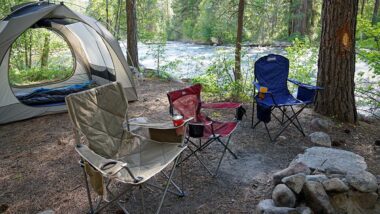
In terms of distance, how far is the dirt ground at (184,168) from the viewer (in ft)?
7.77

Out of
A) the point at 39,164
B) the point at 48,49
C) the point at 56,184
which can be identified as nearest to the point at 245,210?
the point at 56,184

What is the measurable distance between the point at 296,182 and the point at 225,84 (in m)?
3.27

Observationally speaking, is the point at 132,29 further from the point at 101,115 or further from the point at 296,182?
the point at 296,182

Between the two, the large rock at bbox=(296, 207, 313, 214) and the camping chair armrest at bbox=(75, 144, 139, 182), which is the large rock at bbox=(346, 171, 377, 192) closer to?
the large rock at bbox=(296, 207, 313, 214)

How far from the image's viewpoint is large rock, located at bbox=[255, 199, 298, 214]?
2023 millimetres

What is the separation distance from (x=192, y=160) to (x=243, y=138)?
736 millimetres

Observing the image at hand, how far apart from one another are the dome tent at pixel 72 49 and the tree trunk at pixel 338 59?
2.68 meters

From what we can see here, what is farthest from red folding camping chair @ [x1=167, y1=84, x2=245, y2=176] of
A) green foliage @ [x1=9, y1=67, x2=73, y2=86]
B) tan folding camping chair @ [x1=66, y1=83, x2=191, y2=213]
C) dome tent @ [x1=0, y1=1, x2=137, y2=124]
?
green foliage @ [x1=9, y1=67, x2=73, y2=86]

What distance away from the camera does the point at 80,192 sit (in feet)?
8.30

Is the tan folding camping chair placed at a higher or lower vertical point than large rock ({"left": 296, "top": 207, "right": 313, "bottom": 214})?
higher

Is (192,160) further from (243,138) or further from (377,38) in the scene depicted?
(377,38)

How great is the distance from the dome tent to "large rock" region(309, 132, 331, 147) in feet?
8.79

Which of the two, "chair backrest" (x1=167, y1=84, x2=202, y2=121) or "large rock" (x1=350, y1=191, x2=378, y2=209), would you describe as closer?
"large rock" (x1=350, y1=191, x2=378, y2=209)

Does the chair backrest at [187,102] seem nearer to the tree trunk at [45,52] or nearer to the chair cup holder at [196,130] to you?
the chair cup holder at [196,130]
